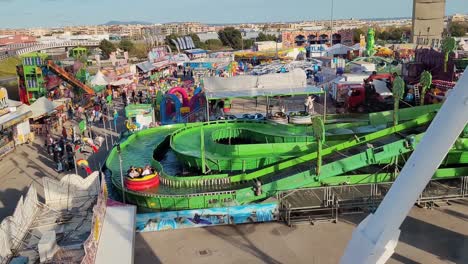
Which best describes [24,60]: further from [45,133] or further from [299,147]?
[299,147]

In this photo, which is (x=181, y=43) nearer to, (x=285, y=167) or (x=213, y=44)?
(x=213, y=44)

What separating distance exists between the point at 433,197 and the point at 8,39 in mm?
82826

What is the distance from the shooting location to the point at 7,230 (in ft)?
32.1

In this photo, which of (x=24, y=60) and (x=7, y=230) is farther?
(x=24, y=60)

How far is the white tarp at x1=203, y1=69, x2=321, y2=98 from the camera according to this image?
76.7 ft

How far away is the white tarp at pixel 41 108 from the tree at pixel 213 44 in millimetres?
76572

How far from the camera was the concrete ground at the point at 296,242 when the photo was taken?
35.6 feet

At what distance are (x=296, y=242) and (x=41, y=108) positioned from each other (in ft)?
61.8

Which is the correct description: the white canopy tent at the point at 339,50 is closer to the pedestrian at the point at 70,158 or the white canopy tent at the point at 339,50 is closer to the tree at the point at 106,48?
the pedestrian at the point at 70,158

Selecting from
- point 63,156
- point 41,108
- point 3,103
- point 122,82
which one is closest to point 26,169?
point 63,156

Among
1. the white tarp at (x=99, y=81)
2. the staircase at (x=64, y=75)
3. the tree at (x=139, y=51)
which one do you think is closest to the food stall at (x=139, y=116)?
the staircase at (x=64, y=75)

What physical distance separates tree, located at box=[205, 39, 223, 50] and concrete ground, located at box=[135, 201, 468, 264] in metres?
90.2

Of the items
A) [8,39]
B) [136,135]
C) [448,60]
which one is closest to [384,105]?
[448,60]

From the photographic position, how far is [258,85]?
24.2 meters
